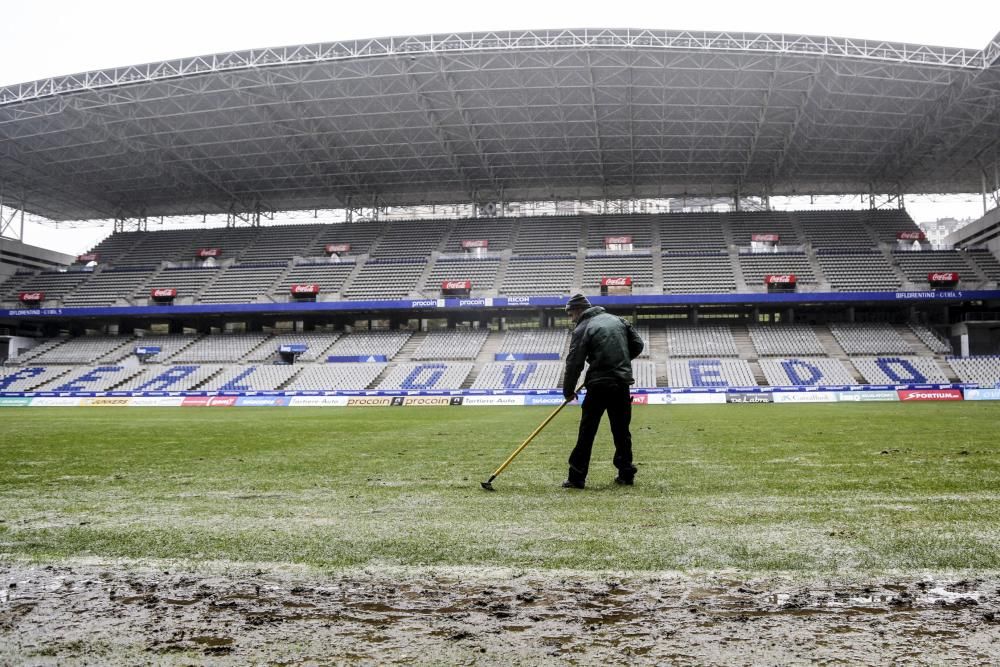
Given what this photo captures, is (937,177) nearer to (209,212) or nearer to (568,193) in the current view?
(568,193)

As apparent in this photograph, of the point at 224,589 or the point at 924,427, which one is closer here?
the point at 224,589

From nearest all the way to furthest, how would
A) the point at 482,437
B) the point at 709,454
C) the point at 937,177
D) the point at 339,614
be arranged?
the point at 339,614, the point at 709,454, the point at 482,437, the point at 937,177

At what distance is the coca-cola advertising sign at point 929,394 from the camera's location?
28219 mm

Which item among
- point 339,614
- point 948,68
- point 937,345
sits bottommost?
point 339,614

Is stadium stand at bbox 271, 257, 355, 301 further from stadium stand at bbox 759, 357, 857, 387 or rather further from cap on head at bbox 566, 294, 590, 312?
cap on head at bbox 566, 294, 590, 312

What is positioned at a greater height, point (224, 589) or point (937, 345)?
point (937, 345)

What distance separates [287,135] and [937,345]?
4262 cm

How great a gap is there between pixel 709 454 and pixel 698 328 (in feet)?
118

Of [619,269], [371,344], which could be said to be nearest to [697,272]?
[619,269]

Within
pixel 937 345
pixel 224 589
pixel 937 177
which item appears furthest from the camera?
pixel 937 177

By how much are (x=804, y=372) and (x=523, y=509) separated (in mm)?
35446

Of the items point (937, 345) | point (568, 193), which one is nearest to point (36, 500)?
point (937, 345)

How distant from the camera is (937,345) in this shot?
38062 mm

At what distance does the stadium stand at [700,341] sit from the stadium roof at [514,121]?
12.2m
